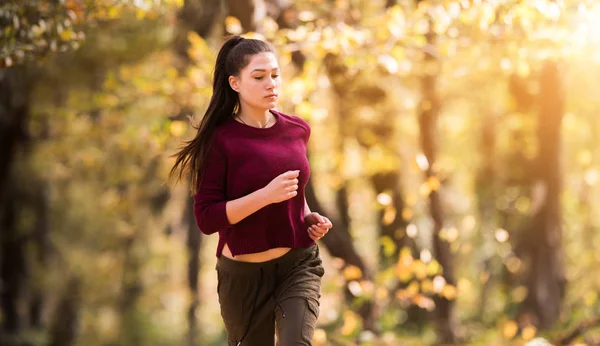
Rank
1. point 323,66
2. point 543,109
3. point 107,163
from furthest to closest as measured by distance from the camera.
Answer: point 107,163
point 543,109
point 323,66

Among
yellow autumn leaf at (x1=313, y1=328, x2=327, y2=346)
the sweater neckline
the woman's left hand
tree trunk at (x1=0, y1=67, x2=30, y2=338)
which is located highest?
the sweater neckline

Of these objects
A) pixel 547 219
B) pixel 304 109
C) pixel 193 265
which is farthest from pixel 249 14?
pixel 193 265

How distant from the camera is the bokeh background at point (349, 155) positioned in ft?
29.2

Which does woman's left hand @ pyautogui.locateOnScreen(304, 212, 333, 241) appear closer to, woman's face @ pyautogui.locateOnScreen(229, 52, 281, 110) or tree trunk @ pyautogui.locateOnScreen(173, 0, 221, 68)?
woman's face @ pyautogui.locateOnScreen(229, 52, 281, 110)

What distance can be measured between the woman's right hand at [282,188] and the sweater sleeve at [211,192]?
265 mm

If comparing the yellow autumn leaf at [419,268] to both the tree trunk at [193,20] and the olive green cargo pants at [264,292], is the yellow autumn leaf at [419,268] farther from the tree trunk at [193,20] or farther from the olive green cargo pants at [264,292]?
the tree trunk at [193,20]

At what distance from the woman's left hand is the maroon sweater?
0.18 feet

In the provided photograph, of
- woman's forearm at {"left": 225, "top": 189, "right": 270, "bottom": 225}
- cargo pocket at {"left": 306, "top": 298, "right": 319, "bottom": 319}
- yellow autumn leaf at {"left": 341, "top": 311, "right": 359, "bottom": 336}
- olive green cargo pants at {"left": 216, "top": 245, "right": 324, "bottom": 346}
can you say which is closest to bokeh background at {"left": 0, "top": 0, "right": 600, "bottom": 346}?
yellow autumn leaf at {"left": 341, "top": 311, "right": 359, "bottom": 336}

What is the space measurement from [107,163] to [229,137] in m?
19.0

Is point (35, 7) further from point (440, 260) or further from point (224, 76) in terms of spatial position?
point (440, 260)

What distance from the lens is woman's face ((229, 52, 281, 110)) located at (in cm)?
485

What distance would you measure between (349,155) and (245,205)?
10385 millimetres

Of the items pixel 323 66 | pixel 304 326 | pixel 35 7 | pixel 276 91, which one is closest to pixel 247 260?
pixel 304 326

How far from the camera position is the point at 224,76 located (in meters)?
5.06
